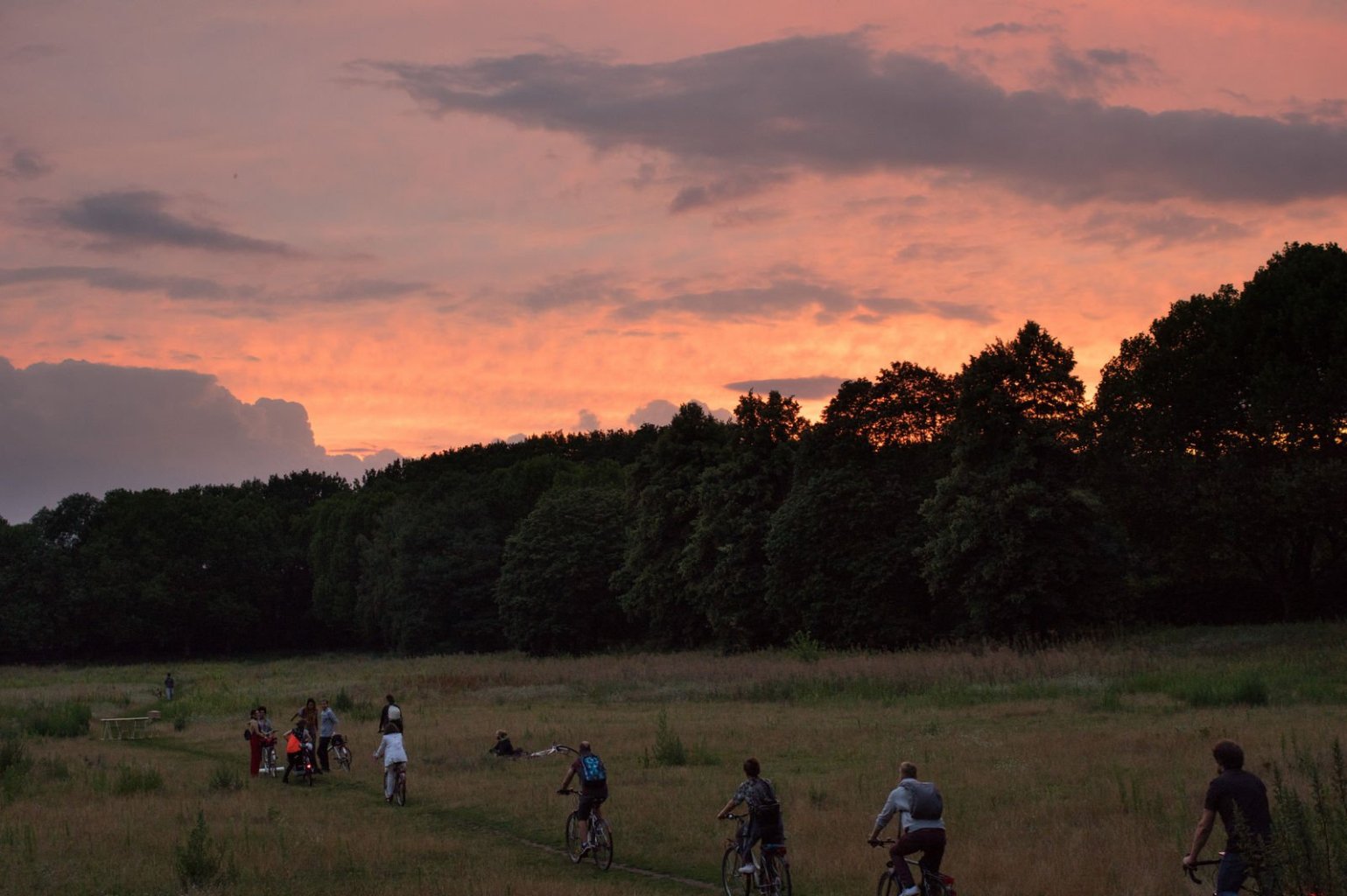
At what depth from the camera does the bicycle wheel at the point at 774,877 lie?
A: 49.1 feet

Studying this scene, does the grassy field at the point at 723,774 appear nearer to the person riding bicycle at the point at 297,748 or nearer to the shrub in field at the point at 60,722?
the shrub in field at the point at 60,722

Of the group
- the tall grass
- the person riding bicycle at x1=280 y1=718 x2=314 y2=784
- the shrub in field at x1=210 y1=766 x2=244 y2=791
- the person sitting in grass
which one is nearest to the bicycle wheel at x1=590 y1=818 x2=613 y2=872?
the tall grass

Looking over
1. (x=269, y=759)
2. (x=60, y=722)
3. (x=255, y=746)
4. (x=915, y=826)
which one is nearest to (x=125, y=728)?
(x=60, y=722)

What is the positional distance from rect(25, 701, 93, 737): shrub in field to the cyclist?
2564 cm

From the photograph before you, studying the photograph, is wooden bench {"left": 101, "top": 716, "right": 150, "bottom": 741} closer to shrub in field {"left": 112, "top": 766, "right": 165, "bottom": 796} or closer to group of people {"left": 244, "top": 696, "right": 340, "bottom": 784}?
group of people {"left": 244, "top": 696, "right": 340, "bottom": 784}

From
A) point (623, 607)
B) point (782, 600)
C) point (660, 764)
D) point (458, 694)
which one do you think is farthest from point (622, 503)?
point (660, 764)

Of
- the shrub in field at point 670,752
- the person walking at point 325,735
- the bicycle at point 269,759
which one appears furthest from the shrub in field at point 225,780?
the shrub in field at point 670,752

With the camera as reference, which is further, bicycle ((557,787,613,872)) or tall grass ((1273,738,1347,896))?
bicycle ((557,787,613,872))

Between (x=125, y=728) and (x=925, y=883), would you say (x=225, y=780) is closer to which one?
(x=125, y=728)

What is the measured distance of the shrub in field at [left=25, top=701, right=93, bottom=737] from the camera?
46.3 m

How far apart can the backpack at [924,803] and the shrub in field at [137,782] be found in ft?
67.8

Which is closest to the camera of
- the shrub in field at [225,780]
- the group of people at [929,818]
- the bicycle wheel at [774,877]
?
the group of people at [929,818]

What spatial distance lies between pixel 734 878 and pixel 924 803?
337 cm

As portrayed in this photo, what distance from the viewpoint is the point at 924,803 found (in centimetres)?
1371
